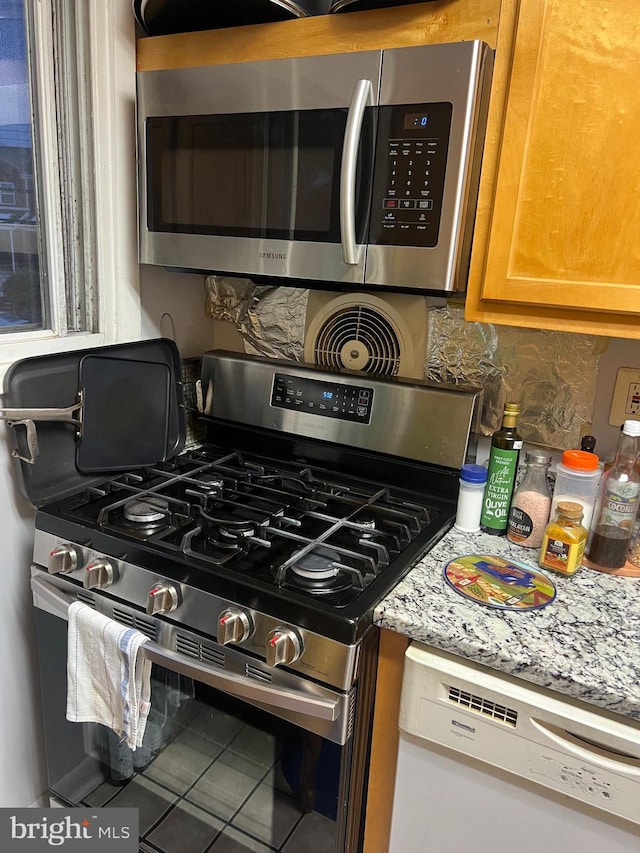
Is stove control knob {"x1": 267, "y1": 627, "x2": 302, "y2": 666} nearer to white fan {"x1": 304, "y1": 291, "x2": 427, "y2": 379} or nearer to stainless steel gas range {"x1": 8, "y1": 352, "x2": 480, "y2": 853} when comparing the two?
stainless steel gas range {"x1": 8, "y1": 352, "x2": 480, "y2": 853}

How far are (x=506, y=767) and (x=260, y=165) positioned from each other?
116 centimetres

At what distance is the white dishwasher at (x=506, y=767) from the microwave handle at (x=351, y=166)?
2.37 feet

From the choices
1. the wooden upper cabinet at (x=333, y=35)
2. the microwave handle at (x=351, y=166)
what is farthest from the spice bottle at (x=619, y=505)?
the wooden upper cabinet at (x=333, y=35)

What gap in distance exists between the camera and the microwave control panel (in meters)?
1.07

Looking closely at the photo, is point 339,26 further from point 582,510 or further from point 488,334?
point 582,510

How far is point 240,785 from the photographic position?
114 centimetres

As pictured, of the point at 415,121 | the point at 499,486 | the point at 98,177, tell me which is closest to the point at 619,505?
the point at 499,486

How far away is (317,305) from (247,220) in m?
0.33

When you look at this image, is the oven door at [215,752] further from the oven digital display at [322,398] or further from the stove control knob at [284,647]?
the oven digital display at [322,398]

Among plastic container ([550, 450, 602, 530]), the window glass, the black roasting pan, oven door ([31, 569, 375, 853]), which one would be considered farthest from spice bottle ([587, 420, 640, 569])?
the window glass

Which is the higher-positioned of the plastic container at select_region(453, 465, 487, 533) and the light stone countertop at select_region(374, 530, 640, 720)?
the plastic container at select_region(453, 465, 487, 533)

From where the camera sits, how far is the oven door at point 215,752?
40.0 inches

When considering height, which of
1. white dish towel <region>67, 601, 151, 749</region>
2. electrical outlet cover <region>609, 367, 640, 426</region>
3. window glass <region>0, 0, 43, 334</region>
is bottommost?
white dish towel <region>67, 601, 151, 749</region>

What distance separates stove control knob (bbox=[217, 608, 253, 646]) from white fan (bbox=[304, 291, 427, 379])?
715 millimetres
